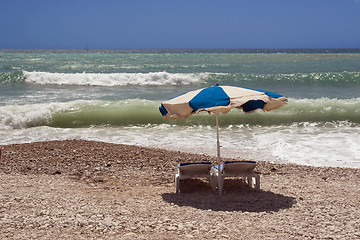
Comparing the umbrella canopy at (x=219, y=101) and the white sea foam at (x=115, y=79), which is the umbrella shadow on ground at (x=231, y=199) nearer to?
the umbrella canopy at (x=219, y=101)

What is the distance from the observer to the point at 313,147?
9977mm

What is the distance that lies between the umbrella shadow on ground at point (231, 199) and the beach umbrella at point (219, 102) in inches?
47.3

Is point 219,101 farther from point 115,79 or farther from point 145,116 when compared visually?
point 115,79

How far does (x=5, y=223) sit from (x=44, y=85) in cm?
2333

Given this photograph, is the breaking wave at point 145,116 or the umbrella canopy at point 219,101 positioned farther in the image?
the breaking wave at point 145,116

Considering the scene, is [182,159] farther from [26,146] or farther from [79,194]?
[26,146]

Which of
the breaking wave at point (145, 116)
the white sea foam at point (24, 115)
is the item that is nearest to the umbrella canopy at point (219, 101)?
the breaking wave at point (145, 116)

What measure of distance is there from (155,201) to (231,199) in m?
1.10

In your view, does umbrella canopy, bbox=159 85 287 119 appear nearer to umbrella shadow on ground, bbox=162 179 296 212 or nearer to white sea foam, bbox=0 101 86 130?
umbrella shadow on ground, bbox=162 179 296 212

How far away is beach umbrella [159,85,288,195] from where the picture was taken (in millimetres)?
5293

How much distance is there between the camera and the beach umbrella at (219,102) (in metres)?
5.29

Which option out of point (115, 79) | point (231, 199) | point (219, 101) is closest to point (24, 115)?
point (231, 199)

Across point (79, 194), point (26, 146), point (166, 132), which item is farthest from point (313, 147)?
point (26, 146)

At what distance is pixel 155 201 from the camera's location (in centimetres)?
560
